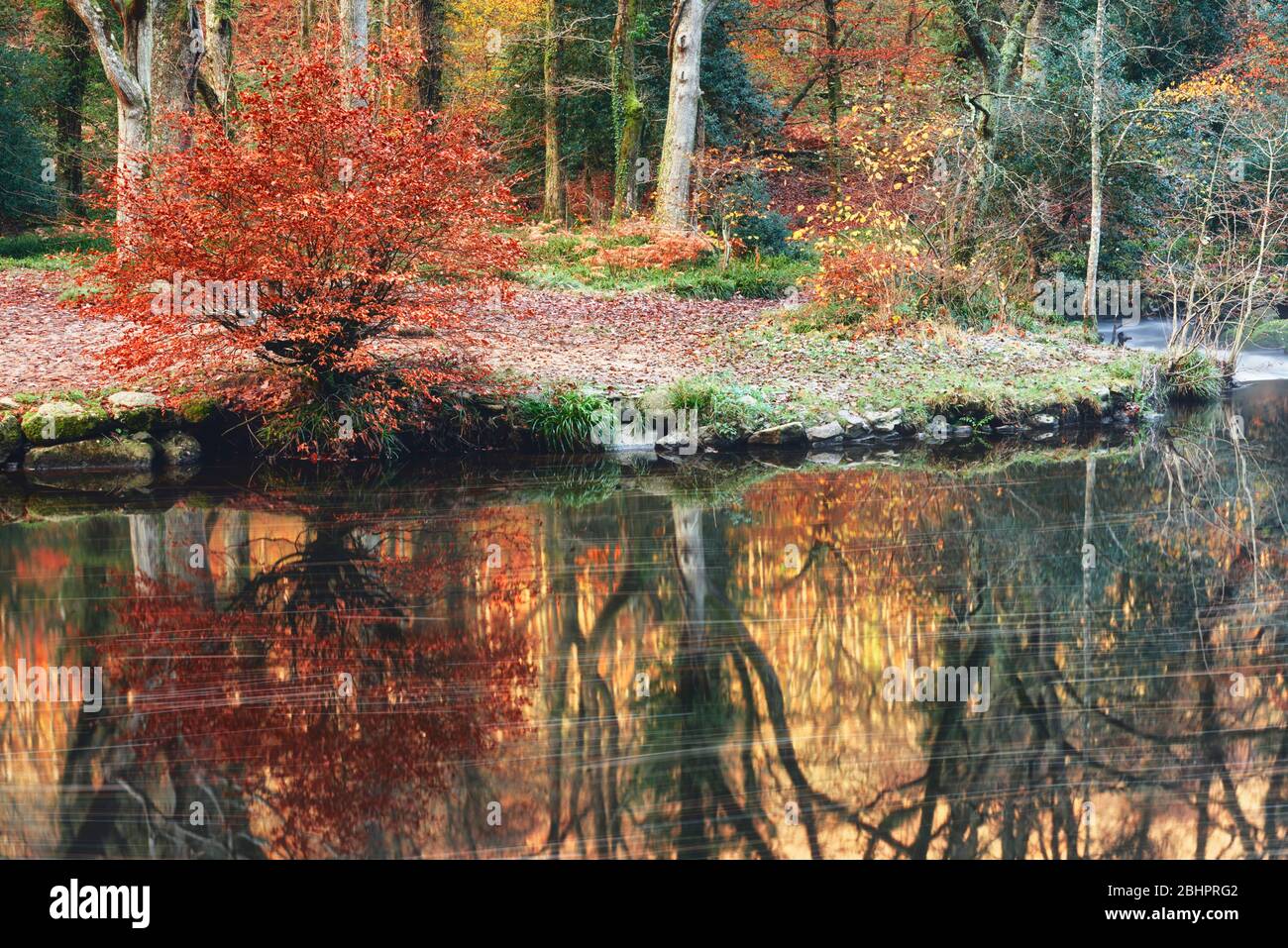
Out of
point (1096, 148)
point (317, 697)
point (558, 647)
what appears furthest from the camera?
point (1096, 148)

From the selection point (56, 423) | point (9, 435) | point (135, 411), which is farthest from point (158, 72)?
point (9, 435)

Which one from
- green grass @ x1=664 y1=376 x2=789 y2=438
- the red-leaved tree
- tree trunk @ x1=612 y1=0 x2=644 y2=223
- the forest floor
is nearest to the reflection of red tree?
the red-leaved tree

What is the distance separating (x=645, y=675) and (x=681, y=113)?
1468 centimetres

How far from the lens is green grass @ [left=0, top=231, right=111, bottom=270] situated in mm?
15414

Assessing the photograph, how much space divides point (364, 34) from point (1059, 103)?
9332 mm

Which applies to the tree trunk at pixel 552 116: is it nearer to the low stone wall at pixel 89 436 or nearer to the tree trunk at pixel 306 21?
the tree trunk at pixel 306 21

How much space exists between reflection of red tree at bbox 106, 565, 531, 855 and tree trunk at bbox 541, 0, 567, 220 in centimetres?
Result: 1676

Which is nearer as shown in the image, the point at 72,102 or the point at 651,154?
the point at 72,102

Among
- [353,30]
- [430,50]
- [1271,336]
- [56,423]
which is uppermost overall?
[430,50]

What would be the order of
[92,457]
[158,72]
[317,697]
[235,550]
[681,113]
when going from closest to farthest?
[317,697], [235,550], [92,457], [158,72], [681,113]

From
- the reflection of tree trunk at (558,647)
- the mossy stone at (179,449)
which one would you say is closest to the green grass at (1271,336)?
the reflection of tree trunk at (558,647)

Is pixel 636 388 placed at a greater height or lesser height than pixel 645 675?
greater

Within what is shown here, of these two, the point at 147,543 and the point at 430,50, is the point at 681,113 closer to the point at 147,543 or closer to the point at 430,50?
the point at 430,50

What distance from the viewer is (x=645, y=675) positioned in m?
5.22
